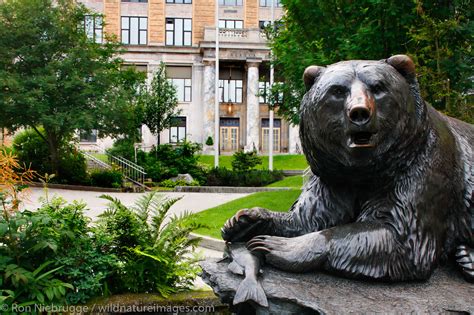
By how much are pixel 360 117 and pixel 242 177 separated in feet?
75.6

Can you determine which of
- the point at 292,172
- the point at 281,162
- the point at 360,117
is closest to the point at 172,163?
the point at 292,172

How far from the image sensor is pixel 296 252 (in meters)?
2.16

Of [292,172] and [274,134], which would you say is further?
[274,134]

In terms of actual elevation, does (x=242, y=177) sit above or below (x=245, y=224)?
below

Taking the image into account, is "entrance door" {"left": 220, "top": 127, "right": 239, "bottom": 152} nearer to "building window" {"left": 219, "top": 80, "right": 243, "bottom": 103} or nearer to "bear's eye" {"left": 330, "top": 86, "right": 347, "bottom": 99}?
"building window" {"left": 219, "top": 80, "right": 243, "bottom": 103}

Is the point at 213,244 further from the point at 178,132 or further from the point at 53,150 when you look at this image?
the point at 178,132

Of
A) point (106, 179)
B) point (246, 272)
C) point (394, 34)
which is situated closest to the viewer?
point (246, 272)

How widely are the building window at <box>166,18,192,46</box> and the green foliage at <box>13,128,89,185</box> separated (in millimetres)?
19821

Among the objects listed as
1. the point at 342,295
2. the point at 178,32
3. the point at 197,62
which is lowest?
the point at 342,295

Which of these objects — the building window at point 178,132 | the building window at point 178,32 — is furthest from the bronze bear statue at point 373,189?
the building window at point 178,32

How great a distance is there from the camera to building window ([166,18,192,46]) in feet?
135

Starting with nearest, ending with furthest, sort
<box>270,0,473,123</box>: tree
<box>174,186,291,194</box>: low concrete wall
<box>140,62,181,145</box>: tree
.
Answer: <box>270,0,473,123</box>: tree
<box>174,186,291,194</box>: low concrete wall
<box>140,62,181,145</box>: tree

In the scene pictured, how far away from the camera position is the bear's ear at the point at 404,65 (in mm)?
2303

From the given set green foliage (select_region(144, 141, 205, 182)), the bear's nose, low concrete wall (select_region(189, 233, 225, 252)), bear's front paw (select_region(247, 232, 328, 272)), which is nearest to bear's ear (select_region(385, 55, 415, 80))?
the bear's nose
